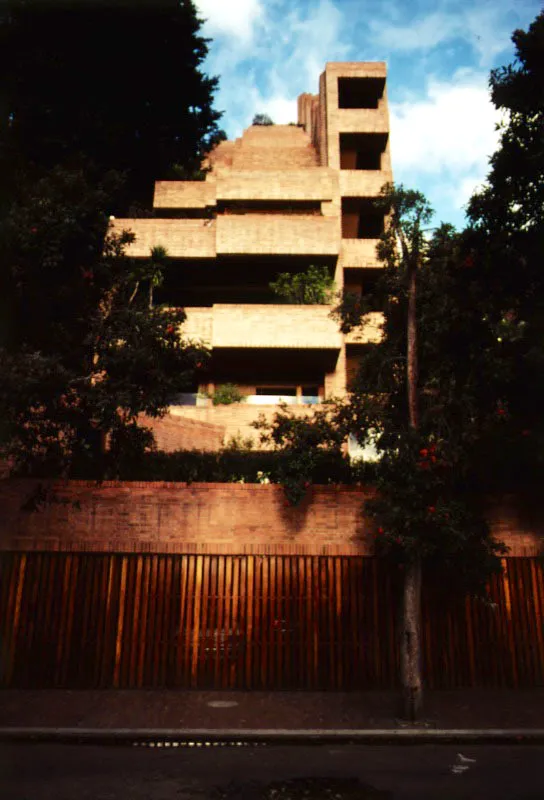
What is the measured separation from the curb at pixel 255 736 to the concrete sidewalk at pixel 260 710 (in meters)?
0.15

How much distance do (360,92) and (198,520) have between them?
1056 inches

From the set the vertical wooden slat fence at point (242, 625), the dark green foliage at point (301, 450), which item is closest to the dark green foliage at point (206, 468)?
the dark green foliage at point (301, 450)

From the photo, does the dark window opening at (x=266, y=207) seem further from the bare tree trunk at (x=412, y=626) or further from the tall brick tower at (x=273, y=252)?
the bare tree trunk at (x=412, y=626)

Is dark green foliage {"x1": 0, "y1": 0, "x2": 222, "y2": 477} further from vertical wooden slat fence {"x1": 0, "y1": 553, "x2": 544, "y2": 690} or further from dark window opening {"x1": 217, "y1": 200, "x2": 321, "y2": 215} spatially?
dark window opening {"x1": 217, "y1": 200, "x2": 321, "y2": 215}

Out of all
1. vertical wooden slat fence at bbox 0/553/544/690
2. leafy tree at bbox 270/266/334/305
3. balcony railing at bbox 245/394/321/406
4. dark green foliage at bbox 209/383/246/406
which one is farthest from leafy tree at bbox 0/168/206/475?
leafy tree at bbox 270/266/334/305

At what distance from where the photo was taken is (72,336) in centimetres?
1078

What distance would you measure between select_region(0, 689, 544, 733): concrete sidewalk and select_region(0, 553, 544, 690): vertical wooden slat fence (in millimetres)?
380

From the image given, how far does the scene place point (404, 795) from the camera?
5.73 metres

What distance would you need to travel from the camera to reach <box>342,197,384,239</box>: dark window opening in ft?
89.3

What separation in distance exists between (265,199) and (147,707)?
21.8 metres

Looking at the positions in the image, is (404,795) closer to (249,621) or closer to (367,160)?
(249,621)

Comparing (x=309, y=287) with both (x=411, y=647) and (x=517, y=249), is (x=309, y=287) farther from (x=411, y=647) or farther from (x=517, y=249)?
(x=411, y=647)

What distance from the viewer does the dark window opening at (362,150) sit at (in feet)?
92.9

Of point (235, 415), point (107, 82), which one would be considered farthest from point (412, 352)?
point (107, 82)
